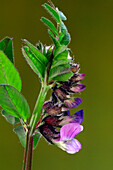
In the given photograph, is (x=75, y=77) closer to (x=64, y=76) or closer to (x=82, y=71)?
(x=64, y=76)

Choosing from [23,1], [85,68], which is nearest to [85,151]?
[85,68]

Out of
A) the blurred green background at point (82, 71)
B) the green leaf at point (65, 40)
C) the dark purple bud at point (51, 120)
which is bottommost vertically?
the dark purple bud at point (51, 120)

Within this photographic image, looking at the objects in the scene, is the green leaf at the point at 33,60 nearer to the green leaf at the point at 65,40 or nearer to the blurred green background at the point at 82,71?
the green leaf at the point at 65,40

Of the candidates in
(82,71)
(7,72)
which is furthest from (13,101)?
(82,71)

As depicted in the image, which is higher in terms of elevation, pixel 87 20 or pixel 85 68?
pixel 87 20

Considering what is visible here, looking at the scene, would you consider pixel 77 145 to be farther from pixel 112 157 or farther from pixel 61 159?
pixel 112 157

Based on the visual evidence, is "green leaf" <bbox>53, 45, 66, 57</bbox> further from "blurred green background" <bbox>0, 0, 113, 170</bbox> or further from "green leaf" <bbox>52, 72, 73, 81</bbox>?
"blurred green background" <bbox>0, 0, 113, 170</bbox>

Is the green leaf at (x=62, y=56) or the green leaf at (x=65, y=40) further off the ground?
the green leaf at (x=65, y=40)

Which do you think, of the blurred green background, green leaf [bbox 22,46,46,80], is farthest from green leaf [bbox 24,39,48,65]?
the blurred green background

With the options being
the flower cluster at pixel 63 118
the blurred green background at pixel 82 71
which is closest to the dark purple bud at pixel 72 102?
the flower cluster at pixel 63 118
